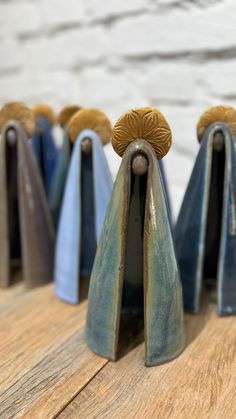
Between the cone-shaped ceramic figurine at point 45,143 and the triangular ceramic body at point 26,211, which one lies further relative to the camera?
the cone-shaped ceramic figurine at point 45,143

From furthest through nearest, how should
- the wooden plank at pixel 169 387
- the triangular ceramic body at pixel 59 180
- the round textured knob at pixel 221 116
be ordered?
the triangular ceramic body at pixel 59 180 → the round textured knob at pixel 221 116 → the wooden plank at pixel 169 387

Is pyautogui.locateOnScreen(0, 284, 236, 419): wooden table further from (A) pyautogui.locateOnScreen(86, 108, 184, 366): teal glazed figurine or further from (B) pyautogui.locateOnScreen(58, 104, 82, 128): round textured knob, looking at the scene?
(B) pyautogui.locateOnScreen(58, 104, 82, 128): round textured knob

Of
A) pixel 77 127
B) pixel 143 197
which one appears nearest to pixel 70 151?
pixel 77 127

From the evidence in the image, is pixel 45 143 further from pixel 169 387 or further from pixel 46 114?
pixel 169 387

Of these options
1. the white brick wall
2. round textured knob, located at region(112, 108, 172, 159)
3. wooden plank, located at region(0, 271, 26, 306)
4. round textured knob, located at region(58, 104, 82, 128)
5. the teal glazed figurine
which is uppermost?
the white brick wall

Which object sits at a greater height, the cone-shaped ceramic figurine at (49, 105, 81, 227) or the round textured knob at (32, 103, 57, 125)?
the round textured knob at (32, 103, 57, 125)

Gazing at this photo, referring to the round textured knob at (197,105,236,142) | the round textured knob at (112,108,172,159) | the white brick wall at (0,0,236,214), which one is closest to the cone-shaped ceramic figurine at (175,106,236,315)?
the round textured knob at (197,105,236,142)

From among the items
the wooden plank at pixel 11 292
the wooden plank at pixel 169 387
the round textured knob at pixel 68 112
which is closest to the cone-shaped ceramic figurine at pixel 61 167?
the round textured knob at pixel 68 112

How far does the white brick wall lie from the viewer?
663 millimetres

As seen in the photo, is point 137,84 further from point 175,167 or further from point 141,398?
point 141,398

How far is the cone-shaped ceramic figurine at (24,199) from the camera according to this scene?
1.79ft

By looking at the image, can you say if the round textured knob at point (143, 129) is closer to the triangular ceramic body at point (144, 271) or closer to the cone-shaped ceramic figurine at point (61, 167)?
the triangular ceramic body at point (144, 271)

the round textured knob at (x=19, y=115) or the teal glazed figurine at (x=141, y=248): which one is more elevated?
the round textured knob at (x=19, y=115)

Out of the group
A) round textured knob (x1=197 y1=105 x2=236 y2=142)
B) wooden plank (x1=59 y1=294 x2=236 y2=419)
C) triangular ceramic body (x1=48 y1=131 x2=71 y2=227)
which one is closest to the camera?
wooden plank (x1=59 y1=294 x2=236 y2=419)
